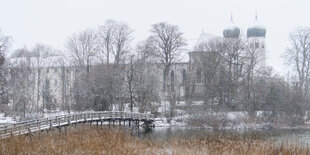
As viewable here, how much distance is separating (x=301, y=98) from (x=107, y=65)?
894 inches

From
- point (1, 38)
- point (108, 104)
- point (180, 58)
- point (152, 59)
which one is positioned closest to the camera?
point (1, 38)

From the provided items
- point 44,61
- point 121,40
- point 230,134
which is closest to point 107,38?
point 121,40

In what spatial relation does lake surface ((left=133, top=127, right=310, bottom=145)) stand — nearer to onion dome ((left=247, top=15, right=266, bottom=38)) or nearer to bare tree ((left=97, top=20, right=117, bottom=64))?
bare tree ((left=97, top=20, right=117, bottom=64))

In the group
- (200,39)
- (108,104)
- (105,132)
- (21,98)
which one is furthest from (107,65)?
(105,132)

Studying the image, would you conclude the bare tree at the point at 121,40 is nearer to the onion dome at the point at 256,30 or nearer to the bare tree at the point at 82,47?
the bare tree at the point at 82,47

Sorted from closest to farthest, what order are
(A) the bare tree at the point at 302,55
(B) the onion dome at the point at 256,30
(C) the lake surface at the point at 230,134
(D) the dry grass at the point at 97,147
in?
(D) the dry grass at the point at 97,147 → (C) the lake surface at the point at 230,134 → (A) the bare tree at the point at 302,55 → (B) the onion dome at the point at 256,30

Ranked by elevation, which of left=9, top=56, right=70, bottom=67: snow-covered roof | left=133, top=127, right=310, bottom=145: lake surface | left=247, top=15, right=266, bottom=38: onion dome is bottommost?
left=133, top=127, right=310, bottom=145: lake surface

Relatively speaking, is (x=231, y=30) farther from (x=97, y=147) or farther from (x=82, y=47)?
(x=97, y=147)

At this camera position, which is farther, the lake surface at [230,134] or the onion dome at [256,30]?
the onion dome at [256,30]

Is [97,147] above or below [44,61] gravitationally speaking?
below

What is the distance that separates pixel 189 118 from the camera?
46.2 metres

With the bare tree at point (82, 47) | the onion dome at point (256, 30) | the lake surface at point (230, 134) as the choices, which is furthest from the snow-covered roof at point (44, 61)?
the onion dome at point (256, 30)

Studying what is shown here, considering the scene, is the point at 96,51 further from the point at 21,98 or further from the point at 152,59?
the point at 21,98

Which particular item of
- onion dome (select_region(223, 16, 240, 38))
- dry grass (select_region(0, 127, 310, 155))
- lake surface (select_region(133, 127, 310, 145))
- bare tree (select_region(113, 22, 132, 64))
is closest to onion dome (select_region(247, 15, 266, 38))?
onion dome (select_region(223, 16, 240, 38))
